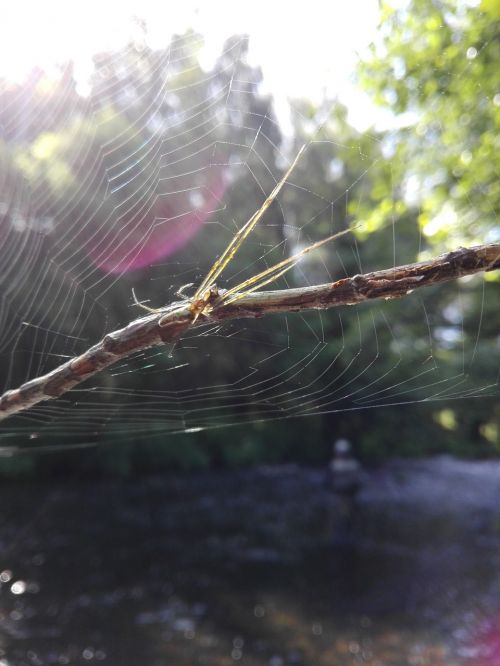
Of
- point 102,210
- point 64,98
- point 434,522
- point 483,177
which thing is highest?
point 64,98

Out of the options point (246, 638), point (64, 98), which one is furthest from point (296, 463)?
point (64, 98)

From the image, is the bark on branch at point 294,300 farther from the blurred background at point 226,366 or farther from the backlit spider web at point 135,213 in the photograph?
the backlit spider web at point 135,213

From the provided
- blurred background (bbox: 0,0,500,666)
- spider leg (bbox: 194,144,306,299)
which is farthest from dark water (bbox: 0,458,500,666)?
spider leg (bbox: 194,144,306,299)

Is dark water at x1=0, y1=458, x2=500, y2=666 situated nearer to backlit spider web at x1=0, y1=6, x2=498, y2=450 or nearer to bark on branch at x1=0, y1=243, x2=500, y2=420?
backlit spider web at x1=0, y1=6, x2=498, y2=450

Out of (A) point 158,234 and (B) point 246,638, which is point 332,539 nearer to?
(B) point 246,638

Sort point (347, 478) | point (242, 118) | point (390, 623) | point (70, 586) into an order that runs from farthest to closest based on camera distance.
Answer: point (347, 478), point (242, 118), point (70, 586), point (390, 623)

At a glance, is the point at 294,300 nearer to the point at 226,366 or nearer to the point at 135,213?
the point at 135,213

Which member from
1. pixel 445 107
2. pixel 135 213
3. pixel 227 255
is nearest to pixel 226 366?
pixel 135 213
